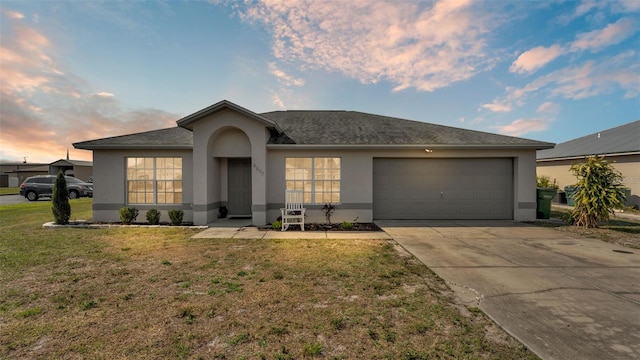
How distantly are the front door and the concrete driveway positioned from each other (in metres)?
6.38

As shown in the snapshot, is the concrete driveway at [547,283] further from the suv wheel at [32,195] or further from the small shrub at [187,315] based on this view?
the suv wheel at [32,195]

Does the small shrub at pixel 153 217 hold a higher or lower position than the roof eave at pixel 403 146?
lower

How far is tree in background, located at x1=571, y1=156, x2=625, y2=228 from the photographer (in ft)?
30.1

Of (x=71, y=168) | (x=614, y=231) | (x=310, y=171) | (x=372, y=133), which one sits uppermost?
(x=372, y=133)

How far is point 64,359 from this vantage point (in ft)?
8.66

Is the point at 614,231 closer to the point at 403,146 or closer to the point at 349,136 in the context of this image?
the point at 403,146

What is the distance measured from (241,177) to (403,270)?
8.10m

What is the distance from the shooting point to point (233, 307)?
3.75 metres

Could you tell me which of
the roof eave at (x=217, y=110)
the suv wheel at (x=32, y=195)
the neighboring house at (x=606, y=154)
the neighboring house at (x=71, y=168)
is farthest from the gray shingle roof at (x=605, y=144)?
the neighboring house at (x=71, y=168)

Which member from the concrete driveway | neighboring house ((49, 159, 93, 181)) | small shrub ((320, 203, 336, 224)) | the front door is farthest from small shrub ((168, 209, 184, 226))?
neighboring house ((49, 159, 93, 181))

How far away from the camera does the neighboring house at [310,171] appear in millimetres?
9766

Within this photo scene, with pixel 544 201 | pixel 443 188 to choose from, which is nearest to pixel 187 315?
pixel 443 188

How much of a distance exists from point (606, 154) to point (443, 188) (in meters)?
12.1

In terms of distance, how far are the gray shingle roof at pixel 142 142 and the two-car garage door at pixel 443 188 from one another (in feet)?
26.7
